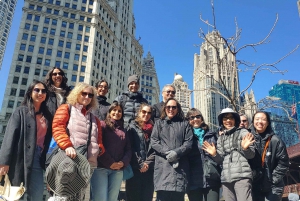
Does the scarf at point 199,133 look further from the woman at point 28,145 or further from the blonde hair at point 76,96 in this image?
the woman at point 28,145

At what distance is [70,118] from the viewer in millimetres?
3637

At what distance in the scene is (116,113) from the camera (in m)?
4.79

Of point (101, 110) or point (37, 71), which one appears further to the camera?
point (37, 71)

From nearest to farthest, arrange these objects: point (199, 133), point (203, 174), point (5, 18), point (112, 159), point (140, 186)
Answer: point (112, 159) → point (203, 174) → point (140, 186) → point (199, 133) → point (5, 18)

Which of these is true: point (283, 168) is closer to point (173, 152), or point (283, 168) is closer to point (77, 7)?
point (173, 152)

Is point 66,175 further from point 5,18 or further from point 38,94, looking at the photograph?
point 5,18

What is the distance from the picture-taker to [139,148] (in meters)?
4.94

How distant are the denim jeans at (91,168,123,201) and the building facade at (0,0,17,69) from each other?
127846mm

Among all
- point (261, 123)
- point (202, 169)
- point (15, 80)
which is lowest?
point (202, 169)

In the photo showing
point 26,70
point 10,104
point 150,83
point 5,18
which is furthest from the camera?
point 5,18

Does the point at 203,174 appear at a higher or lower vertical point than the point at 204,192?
higher

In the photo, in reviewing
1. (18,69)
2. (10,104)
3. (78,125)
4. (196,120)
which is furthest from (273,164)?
(18,69)

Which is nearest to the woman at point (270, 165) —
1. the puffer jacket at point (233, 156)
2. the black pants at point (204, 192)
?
the puffer jacket at point (233, 156)

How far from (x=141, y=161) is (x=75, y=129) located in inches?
63.7
